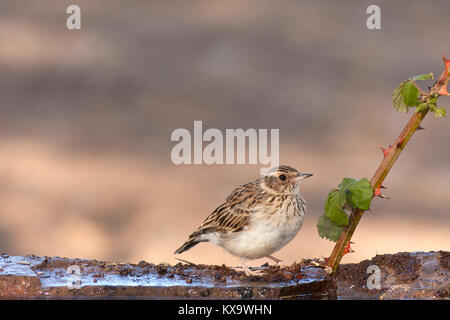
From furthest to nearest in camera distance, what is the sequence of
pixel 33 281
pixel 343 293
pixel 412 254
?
pixel 412 254, pixel 343 293, pixel 33 281

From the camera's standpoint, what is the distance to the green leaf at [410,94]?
3.64 m

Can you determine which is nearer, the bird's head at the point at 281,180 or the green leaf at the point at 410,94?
the green leaf at the point at 410,94

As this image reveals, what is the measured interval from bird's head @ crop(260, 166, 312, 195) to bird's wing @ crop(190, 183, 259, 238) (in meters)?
0.13

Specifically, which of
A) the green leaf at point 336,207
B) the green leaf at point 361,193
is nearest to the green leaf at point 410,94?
the green leaf at point 361,193

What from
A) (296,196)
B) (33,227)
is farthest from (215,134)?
(296,196)

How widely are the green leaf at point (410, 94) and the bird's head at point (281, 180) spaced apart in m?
1.96

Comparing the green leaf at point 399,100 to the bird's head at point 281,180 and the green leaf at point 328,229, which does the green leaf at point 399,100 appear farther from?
the bird's head at point 281,180

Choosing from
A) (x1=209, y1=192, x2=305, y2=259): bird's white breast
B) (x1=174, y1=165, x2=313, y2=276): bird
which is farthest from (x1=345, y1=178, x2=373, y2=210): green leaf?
(x1=209, y1=192, x2=305, y2=259): bird's white breast

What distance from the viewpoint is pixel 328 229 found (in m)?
3.88

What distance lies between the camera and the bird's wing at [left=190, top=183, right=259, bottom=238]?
5.42 meters

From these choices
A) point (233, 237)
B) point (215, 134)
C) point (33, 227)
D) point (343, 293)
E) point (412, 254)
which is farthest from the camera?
point (215, 134)
